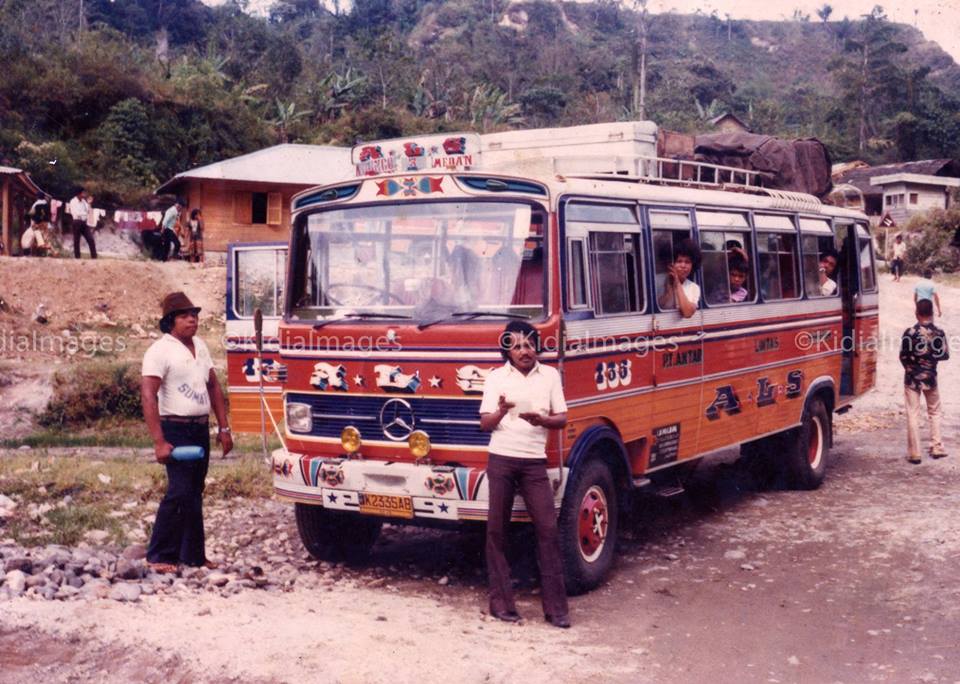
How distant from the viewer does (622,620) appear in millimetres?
6551

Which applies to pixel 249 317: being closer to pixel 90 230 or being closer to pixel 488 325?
pixel 488 325

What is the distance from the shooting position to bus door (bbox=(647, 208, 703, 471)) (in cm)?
786

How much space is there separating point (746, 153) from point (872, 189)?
148 feet

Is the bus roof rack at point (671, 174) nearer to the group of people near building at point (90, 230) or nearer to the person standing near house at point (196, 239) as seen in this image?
the group of people near building at point (90, 230)

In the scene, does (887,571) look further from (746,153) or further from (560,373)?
(746,153)

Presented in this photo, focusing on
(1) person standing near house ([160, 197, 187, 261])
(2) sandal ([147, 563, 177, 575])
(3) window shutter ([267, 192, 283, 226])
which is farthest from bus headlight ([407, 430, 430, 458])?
(3) window shutter ([267, 192, 283, 226])

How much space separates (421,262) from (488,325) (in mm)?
760

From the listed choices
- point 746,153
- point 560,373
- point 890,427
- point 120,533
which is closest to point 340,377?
point 560,373

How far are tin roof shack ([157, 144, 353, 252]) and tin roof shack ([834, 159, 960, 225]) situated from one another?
2816cm

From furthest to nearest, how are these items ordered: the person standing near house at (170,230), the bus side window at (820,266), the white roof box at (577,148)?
the person standing near house at (170,230) < the bus side window at (820,266) < the white roof box at (577,148)

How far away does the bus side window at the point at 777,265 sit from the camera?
31.4ft

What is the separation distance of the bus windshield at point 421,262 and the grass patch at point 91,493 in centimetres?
297

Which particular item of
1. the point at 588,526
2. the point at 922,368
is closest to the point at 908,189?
the point at 922,368

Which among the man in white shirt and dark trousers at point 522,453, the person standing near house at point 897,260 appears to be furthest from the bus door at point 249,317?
the person standing near house at point 897,260
